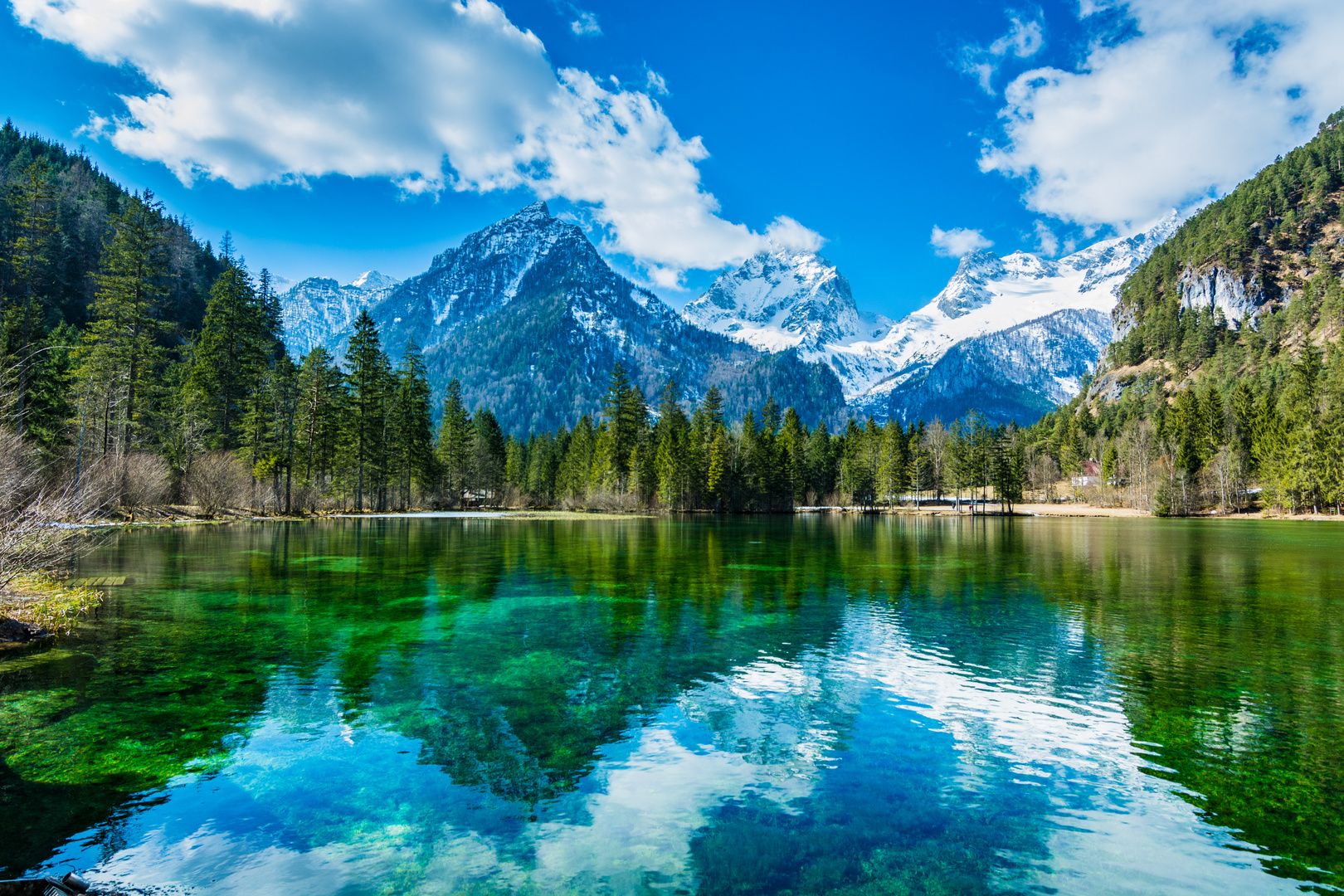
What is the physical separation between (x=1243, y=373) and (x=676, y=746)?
179248mm

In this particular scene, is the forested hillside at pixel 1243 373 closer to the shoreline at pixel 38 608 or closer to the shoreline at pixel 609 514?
the shoreline at pixel 609 514

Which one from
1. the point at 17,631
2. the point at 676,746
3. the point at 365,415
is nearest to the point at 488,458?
the point at 365,415

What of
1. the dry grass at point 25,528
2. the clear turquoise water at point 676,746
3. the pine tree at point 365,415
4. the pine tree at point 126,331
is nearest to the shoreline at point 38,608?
the dry grass at point 25,528

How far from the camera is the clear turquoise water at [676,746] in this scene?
19.6ft

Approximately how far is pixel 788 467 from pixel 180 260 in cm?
10803

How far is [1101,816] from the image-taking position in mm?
7012

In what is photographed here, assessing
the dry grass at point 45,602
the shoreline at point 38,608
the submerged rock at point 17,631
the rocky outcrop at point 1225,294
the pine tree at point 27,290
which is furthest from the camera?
the rocky outcrop at point 1225,294

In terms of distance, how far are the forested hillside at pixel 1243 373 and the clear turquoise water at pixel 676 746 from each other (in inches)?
3452

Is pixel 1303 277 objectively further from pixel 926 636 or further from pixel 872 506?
pixel 926 636

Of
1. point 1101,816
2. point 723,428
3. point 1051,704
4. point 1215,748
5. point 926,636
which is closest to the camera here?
point 1101,816

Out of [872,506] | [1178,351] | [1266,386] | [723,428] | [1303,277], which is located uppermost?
[1303,277]

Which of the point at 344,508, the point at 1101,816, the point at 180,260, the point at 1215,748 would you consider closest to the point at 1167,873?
the point at 1101,816

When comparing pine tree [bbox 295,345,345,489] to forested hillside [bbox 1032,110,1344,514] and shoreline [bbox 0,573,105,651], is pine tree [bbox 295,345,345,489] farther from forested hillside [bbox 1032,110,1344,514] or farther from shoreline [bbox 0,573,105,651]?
forested hillside [bbox 1032,110,1344,514]

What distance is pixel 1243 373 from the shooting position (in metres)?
137
